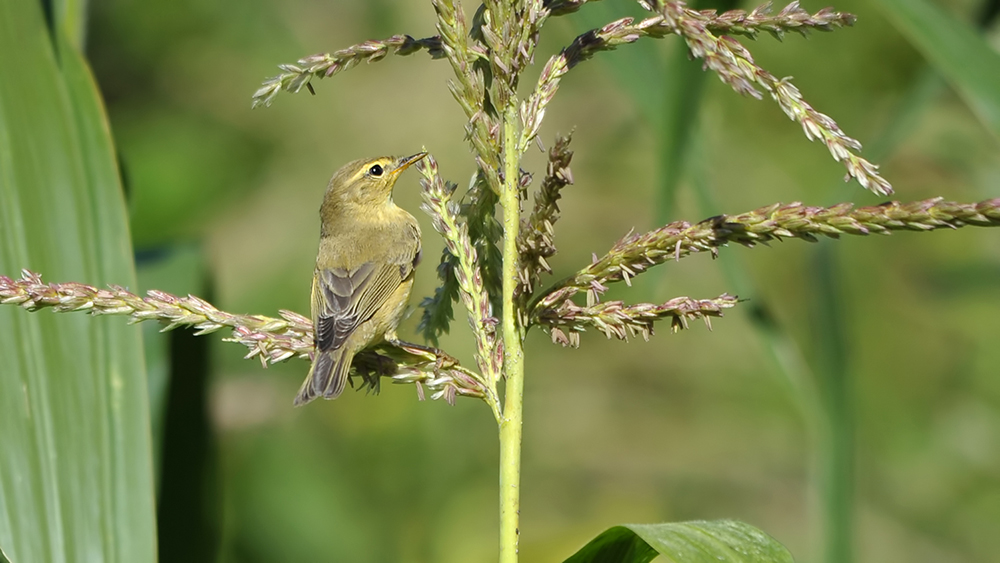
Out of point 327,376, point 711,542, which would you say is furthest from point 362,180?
point 711,542

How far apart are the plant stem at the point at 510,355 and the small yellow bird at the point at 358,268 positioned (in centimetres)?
73

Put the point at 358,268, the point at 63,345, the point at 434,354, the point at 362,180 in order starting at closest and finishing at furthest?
A: the point at 434,354, the point at 63,345, the point at 358,268, the point at 362,180

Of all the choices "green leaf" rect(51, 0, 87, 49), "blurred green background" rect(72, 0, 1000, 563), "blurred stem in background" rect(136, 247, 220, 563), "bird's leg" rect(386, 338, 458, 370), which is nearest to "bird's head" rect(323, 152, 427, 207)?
"blurred green background" rect(72, 0, 1000, 563)

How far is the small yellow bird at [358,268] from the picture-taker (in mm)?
2145

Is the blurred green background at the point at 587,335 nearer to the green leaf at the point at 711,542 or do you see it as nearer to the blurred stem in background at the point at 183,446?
the blurred stem in background at the point at 183,446

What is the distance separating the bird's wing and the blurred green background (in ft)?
1.16

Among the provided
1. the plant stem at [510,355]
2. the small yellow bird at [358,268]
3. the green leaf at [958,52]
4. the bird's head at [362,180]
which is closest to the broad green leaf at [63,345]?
the small yellow bird at [358,268]

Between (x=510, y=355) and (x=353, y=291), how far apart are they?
1571 millimetres

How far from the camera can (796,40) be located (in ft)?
16.3

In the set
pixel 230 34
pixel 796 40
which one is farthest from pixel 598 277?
pixel 230 34

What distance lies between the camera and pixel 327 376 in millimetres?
2107

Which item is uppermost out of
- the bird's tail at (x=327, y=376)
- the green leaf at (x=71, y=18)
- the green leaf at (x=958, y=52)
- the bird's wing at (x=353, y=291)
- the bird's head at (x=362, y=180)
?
the green leaf at (x=71, y=18)

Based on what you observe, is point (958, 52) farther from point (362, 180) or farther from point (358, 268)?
point (362, 180)

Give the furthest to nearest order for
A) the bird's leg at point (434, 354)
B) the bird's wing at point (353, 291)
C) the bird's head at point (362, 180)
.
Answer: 1. the bird's head at point (362, 180)
2. the bird's wing at point (353, 291)
3. the bird's leg at point (434, 354)
